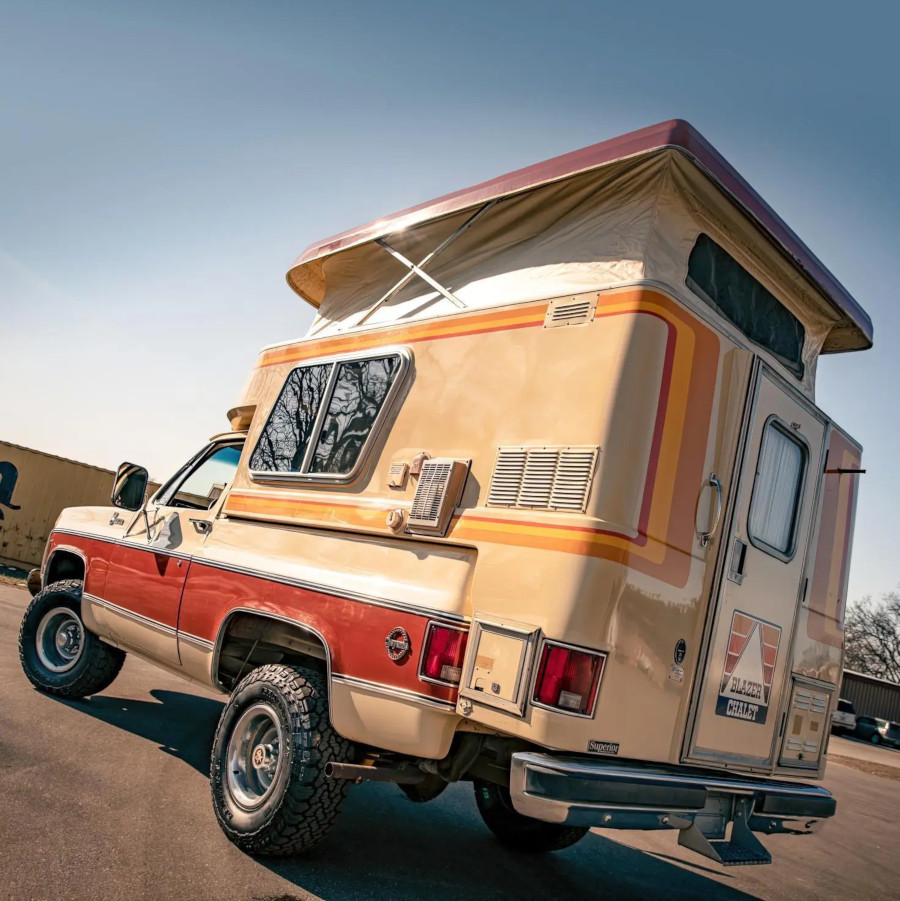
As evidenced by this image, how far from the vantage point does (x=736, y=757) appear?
379cm

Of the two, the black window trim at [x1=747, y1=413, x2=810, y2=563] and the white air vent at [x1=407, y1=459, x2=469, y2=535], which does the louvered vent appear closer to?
the white air vent at [x1=407, y1=459, x2=469, y2=535]

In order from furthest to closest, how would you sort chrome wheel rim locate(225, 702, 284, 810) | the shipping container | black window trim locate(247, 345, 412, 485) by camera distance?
the shipping container < black window trim locate(247, 345, 412, 485) < chrome wheel rim locate(225, 702, 284, 810)

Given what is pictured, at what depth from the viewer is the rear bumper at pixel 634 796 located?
2.88 meters

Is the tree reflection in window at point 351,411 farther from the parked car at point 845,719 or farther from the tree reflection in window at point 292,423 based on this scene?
the parked car at point 845,719

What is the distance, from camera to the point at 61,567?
658cm

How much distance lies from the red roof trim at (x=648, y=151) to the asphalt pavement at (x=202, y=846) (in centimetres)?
331

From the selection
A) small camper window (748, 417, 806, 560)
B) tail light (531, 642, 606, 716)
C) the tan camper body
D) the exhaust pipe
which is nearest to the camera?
tail light (531, 642, 606, 716)

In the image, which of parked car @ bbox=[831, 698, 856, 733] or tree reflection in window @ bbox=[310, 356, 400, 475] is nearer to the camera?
tree reflection in window @ bbox=[310, 356, 400, 475]

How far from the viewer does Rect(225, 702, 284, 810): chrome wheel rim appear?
3.87 meters

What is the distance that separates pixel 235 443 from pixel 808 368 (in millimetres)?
3633

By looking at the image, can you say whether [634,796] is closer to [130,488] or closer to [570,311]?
[570,311]

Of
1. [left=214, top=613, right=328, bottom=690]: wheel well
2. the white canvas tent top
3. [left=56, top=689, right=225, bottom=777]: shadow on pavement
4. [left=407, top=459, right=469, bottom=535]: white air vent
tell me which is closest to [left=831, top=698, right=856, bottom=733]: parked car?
[left=56, top=689, right=225, bottom=777]: shadow on pavement

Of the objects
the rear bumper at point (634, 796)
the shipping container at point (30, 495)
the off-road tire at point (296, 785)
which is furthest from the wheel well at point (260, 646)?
the shipping container at point (30, 495)

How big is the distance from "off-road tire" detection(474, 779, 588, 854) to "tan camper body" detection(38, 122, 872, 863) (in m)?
1.32
